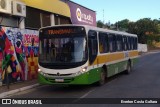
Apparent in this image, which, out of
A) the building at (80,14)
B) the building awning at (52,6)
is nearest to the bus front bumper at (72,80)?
the building awning at (52,6)

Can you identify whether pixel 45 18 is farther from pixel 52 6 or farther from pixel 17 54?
pixel 17 54

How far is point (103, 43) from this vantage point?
17.4 meters

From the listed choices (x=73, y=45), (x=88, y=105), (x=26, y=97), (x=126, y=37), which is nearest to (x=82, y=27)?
(x=73, y=45)

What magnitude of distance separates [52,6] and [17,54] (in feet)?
26.4

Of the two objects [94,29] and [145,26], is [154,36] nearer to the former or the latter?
[145,26]

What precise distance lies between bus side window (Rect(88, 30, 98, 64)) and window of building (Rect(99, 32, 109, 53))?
0.74 metres

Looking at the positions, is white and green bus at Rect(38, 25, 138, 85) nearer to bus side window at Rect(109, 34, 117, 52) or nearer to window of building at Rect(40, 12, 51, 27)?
bus side window at Rect(109, 34, 117, 52)

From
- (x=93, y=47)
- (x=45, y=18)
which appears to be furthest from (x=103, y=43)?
(x=45, y=18)

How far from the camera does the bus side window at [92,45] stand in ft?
50.0

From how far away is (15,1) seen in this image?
1973cm

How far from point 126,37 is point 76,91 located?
28.6 ft

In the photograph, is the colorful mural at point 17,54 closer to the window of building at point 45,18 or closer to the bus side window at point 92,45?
the bus side window at point 92,45

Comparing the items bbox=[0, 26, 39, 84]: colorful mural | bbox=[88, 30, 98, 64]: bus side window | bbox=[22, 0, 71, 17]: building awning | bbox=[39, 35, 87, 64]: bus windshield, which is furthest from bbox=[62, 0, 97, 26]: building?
bbox=[39, 35, 87, 64]: bus windshield

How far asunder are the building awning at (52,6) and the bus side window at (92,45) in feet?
22.7
